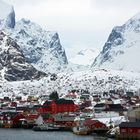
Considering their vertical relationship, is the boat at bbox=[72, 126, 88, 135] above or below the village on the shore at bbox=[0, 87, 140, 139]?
below

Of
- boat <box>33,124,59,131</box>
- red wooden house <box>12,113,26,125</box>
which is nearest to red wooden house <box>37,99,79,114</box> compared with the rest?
red wooden house <box>12,113,26,125</box>

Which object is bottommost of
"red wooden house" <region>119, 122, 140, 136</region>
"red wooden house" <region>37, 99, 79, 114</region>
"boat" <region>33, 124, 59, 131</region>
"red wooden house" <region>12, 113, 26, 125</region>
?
"red wooden house" <region>119, 122, 140, 136</region>

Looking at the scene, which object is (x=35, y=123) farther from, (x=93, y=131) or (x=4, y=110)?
(x=4, y=110)

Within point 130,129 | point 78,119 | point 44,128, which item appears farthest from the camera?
point 78,119

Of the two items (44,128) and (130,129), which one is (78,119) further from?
(130,129)

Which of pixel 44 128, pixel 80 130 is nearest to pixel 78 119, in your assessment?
pixel 44 128

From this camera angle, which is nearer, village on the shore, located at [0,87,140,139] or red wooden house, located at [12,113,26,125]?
village on the shore, located at [0,87,140,139]

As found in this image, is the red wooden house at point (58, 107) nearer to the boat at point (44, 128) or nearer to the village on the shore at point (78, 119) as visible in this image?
the village on the shore at point (78, 119)

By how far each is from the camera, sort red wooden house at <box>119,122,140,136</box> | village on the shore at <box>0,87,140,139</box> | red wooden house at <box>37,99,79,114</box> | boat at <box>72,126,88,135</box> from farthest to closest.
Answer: red wooden house at <box>37,99,79,114</box>
boat at <box>72,126,88,135</box>
village on the shore at <box>0,87,140,139</box>
red wooden house at <box>119,122,140,136</box>

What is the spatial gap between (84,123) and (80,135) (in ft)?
28.1

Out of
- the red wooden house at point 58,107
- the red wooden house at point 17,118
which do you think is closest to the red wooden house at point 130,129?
the red wooden house at point 17,118

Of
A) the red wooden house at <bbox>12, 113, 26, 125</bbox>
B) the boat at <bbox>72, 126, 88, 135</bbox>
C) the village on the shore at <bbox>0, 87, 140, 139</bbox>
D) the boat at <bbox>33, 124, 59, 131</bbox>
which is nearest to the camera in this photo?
the village on the shore at <bbox>0, 87, 140, 139</bbox>

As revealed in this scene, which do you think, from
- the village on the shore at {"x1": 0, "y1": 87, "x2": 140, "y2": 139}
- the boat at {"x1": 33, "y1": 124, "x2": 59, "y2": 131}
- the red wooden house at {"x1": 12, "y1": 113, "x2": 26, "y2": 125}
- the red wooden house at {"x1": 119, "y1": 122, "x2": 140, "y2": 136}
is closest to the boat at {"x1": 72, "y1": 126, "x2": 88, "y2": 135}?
the village on the shore at {"x1": 0, "y1": 87, "x2": 140, "y2": 139}

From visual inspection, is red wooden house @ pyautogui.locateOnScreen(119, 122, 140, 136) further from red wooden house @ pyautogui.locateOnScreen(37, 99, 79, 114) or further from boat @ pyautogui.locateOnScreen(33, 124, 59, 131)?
red wooden house @ pyautogui.locateOnScreen(37, 99, 79, 114)
